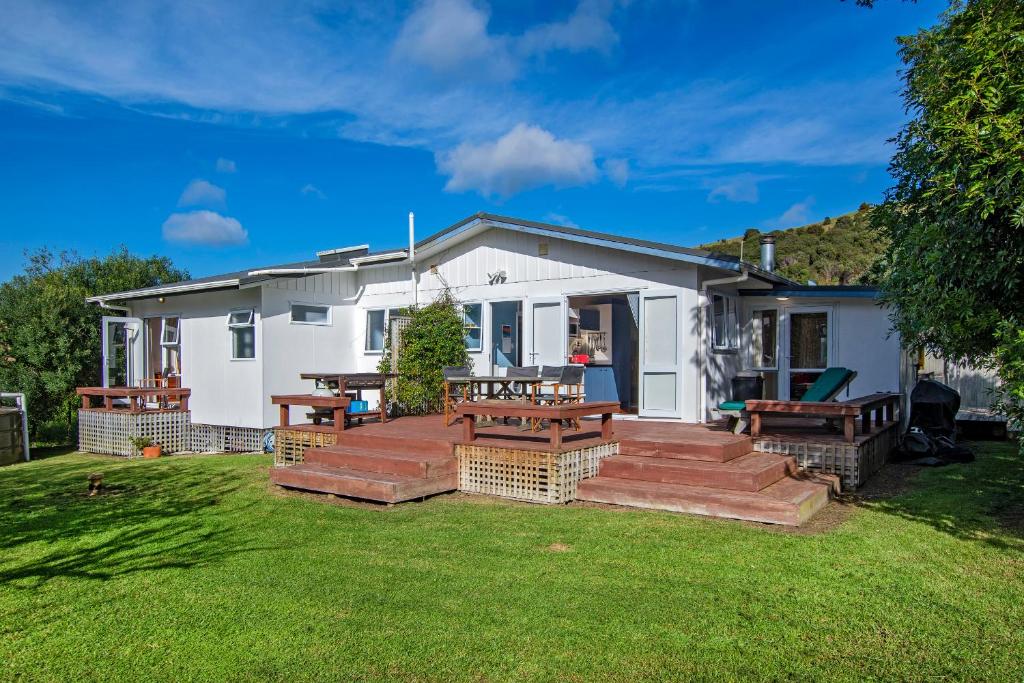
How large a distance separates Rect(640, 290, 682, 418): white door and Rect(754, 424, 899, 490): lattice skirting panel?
6.81ft

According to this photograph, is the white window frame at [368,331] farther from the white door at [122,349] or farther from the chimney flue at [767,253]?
the chimney flue at [767,253]

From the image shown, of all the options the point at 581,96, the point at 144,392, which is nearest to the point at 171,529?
the point at 144,392

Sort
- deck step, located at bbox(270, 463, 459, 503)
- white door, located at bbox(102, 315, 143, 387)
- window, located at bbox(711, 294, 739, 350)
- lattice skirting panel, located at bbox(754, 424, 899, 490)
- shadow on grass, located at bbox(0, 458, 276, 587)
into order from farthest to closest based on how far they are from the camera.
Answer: white door, located at bbox(102, 315, 143, 387) < window, located at bbox(711, 294, 739, 350) < lattice skirting panel, located at bbox(754, 424, 899, 490) < deck step, located at bbox(270, 463, 459, 503) < shadow on grass, located at bbox(0, 458, 276, 587)

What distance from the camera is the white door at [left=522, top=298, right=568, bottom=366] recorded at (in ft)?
33.5

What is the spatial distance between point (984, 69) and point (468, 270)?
26.0ft

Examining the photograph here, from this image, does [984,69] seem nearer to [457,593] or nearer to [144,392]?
[457,593]

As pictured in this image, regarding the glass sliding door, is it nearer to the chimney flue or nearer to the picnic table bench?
the chimney flue

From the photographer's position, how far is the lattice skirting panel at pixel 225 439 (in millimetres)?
11242

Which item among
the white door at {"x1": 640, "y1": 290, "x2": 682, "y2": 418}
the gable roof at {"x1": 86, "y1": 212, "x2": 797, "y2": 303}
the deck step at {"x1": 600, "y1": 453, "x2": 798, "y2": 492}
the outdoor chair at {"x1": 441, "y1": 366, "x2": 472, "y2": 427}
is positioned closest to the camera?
the deck step at {"x1": 600, "y1": 453, "x2": 798, "y2": 492}

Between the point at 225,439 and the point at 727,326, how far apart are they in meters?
8.73

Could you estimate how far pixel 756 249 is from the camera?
116 ft

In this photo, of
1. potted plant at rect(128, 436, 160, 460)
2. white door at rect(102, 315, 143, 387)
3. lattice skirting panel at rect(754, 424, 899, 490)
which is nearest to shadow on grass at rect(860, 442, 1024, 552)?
lattice skirting panel at rect(754, 424, 899, 490)

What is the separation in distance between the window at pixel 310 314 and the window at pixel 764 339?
7528 mm

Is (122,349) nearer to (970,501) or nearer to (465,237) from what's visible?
(465,237)
